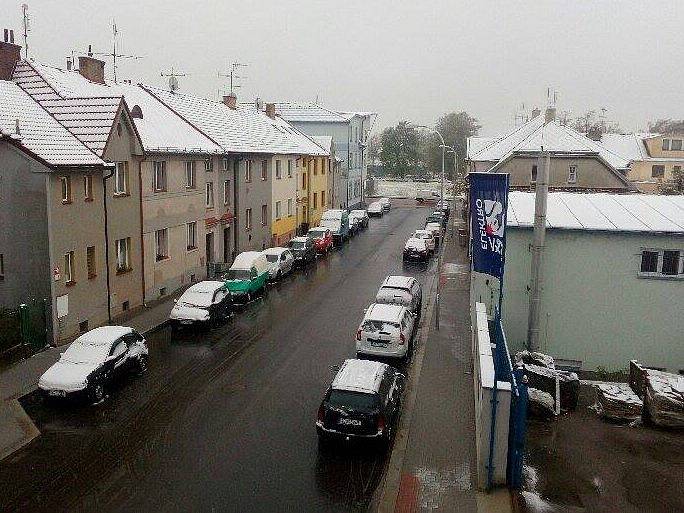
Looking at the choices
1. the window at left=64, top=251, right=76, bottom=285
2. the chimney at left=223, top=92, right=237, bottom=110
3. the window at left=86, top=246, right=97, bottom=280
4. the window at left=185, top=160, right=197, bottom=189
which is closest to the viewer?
the window at left=64, top=251, right=76, bottom=285

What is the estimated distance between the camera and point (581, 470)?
12633 millimetres

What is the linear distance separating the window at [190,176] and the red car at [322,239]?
11.6 metres

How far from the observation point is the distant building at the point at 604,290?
19.0 metres

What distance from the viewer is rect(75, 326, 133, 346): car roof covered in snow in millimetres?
17500

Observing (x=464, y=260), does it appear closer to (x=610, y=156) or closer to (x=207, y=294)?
(x=610, y=156)

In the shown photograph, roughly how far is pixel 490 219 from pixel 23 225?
14.6m

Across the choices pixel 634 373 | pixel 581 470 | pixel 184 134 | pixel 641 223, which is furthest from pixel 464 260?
pixel 581 470

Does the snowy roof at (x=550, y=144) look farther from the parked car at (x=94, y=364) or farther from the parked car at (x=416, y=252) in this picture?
the parked car at (x=94, y=364)

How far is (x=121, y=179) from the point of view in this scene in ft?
83.3

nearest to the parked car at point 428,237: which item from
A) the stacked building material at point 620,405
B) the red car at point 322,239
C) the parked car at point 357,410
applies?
the red car at point 322,239

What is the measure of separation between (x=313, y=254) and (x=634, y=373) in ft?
84.1

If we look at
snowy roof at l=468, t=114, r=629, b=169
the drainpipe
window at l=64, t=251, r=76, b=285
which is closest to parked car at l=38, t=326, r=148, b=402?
window at l=64, t=251, r=76, b=285

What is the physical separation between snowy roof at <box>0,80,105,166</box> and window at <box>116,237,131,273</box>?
403 centimetres

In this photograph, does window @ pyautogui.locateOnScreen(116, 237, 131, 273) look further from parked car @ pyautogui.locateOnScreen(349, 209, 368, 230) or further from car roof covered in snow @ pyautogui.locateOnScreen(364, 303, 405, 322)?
parked car @ pyautogui.locateOnScreen(349, 209, 368, 230)
